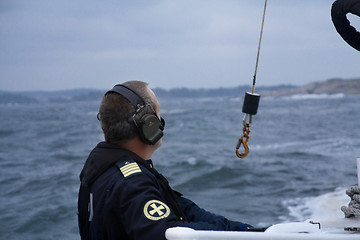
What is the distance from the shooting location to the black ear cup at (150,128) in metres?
1.81

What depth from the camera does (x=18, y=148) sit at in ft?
69.8

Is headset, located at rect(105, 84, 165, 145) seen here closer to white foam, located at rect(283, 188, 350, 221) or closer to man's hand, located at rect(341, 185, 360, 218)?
man's hand, located at rect(341, 185, 360, 218)

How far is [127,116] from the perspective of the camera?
183cm

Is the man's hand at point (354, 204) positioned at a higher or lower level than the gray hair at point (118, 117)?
lower

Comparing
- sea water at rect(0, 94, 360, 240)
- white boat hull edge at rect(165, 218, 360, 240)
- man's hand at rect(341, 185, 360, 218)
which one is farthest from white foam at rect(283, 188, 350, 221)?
white boat hull edge at rect(165, 218, 360, 240)

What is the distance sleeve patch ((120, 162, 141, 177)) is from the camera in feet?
5.65

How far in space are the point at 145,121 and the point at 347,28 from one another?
3.32ft

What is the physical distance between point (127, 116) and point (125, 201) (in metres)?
0.37

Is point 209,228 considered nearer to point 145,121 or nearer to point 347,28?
point 145,121

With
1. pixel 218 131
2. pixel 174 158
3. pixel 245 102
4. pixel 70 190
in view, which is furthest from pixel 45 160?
pixel 245 102

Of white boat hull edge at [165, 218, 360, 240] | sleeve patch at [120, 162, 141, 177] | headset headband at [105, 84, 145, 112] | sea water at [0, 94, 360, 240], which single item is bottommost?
sea water at [0, 94, 360, 240]

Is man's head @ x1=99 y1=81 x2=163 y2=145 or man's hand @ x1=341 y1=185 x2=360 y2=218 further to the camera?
man's hand @ x1=341 y1=185 x2=360 y2=218

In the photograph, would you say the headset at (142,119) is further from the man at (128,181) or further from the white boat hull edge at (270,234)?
the white boat hull edge at (270,234)

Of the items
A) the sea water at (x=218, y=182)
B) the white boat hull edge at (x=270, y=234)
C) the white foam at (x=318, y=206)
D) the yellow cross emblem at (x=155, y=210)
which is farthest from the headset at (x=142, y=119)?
the white foam at (x=318, y=206)
